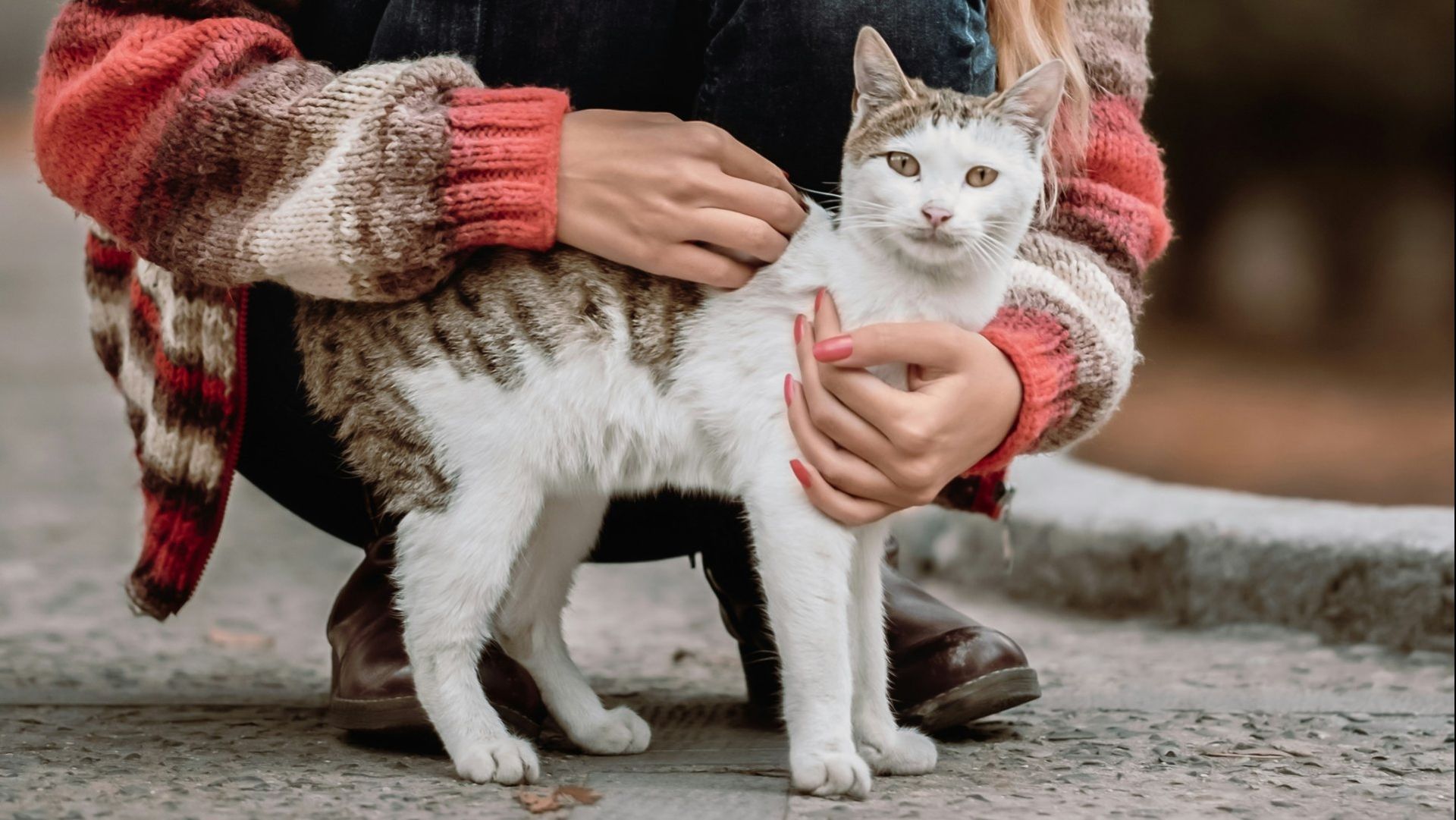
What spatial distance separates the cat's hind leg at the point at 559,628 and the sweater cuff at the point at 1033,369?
0.42m

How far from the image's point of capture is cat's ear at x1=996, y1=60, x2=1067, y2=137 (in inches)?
48.1

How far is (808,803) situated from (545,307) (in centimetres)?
49

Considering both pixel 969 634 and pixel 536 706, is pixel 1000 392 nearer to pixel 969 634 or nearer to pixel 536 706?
pixel 969 634

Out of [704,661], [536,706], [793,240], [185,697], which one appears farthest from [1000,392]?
[185,697]

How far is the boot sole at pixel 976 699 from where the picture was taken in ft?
4.69

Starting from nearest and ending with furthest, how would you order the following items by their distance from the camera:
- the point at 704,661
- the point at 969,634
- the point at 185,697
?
the point at 969,634
the point at 185,697
the point at 704,661

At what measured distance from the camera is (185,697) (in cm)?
162

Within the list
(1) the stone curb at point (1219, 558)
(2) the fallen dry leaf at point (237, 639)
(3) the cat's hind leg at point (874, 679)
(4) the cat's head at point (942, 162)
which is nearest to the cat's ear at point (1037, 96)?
(4) the cat's head at point (942, 162)

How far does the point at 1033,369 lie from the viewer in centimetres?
129

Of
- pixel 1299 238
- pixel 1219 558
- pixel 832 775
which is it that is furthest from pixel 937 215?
pixel 1299 238

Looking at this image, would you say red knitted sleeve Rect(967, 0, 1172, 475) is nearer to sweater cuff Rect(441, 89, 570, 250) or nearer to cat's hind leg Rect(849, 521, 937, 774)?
cat's hind leg Rect(849, 521, 937, 774)

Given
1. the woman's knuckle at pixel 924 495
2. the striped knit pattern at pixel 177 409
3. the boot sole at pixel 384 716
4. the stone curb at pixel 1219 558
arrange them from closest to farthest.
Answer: the woman's knuckle at pixel 924 495, the boot sole at pixel 384 716, the striped knit pattern at pixel 177 409, the stone curb at pixel 1219 558

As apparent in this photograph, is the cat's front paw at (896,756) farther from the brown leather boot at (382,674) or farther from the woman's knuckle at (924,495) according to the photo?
the brown leather boot at (382,674)

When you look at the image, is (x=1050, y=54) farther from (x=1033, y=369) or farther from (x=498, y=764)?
(x=498, y=764)
